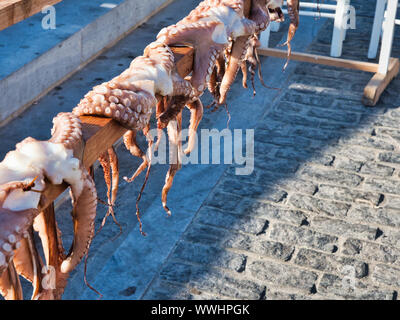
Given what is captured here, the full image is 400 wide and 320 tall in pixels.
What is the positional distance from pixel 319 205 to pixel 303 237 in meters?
0.40

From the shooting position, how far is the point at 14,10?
1.18 meters

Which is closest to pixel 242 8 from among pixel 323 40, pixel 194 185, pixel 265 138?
pixel 194 185

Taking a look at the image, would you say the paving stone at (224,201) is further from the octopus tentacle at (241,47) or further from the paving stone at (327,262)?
the octopus tentacle at (241,47)

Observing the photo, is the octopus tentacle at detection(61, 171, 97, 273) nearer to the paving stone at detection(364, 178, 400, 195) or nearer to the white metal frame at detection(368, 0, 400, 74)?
the paving stone at detection(364, 178, 400, 195)

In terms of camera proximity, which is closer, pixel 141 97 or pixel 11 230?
pixel 11 230

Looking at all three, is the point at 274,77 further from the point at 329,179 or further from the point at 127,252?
the point at 127,252

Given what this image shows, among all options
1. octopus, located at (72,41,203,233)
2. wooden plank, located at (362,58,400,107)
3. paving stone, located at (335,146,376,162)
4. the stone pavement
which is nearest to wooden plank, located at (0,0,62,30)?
octopus, located at (72,41,203,233)

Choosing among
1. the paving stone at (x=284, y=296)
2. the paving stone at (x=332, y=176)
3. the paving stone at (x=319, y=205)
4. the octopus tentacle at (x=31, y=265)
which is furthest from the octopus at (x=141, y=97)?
the paving stone at (x=332, y=176)

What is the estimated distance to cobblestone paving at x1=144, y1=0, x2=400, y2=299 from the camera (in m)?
3.49

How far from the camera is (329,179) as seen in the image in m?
4.48

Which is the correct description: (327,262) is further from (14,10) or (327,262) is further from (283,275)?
(14,10)

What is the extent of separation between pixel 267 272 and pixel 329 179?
1.18 metres

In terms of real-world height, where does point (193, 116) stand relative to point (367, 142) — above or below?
above

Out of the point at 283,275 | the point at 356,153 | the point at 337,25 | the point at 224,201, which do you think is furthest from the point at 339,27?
the point at 283,275
